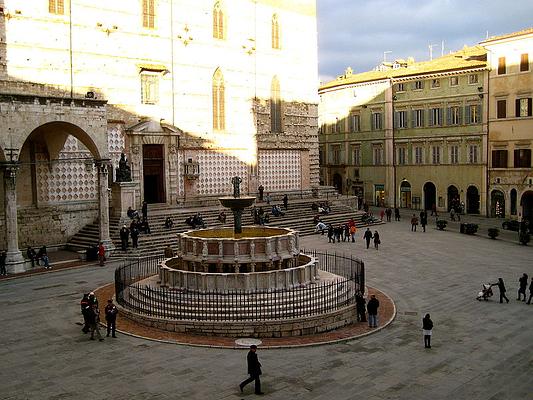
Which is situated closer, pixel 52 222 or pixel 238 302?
pixel 238 302

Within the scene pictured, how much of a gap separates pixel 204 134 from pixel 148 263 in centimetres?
1497

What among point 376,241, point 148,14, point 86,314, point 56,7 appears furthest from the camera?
point 148,14

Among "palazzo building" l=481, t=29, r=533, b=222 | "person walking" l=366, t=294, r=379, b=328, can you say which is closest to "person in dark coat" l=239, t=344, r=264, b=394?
"person walking" l=366, t=294, r=379, b=328

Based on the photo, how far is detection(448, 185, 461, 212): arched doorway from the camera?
49625 mm

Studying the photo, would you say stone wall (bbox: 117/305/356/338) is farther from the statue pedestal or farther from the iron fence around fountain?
the statue pedestal

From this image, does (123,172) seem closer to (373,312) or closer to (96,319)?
(96,319)

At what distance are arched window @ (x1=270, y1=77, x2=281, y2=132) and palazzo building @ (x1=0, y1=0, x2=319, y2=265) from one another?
0.08 metres

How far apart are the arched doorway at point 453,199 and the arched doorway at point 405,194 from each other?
421cm

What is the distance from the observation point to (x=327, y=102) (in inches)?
2404

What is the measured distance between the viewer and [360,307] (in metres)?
17.5

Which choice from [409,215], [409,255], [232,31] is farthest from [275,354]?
[409,215]

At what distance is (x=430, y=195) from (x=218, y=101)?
74.0 feet

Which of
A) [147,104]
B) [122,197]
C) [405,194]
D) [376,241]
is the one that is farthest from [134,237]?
[405,194]

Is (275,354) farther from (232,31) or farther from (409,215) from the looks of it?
(409,215)
